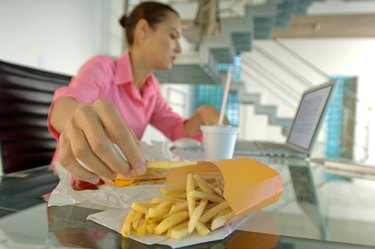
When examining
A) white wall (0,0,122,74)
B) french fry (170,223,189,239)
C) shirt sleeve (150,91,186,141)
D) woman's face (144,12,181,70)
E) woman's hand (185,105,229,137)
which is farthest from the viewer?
white wall (0,0,122,74)

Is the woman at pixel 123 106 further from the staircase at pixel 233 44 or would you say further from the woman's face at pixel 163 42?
the staircase at pixel 233 44

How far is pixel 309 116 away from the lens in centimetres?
82

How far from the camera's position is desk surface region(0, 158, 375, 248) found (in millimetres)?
235

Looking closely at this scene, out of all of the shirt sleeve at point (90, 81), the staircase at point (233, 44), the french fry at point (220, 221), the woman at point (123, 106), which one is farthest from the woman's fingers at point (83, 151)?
the staircase at point (233, 44)

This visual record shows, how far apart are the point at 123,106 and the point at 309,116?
596 mm

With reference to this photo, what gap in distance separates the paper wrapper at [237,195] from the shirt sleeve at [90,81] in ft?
1.00

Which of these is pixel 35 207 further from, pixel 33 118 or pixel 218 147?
pixel 33 118

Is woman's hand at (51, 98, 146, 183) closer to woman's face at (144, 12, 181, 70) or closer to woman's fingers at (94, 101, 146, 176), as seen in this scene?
woman's fingers at (94, 101, 146, 176)

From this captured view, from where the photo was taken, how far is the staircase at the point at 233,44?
2.64m

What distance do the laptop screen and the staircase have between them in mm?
1768

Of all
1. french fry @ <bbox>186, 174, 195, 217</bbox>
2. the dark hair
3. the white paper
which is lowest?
the white paper

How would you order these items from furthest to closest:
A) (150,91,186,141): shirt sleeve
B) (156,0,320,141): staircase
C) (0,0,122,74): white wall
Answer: (156,0,320,141): staircase, (0,0,122,74): white wall, (150,91,186,141): shirt sleeve

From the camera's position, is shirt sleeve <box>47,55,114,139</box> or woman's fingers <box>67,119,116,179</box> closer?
woman's fingers <box>67,119,116,179</box>

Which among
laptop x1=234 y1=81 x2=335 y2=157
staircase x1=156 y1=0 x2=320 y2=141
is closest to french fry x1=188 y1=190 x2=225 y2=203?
laptop x1=234 y1=81 x2=335 y2=157
